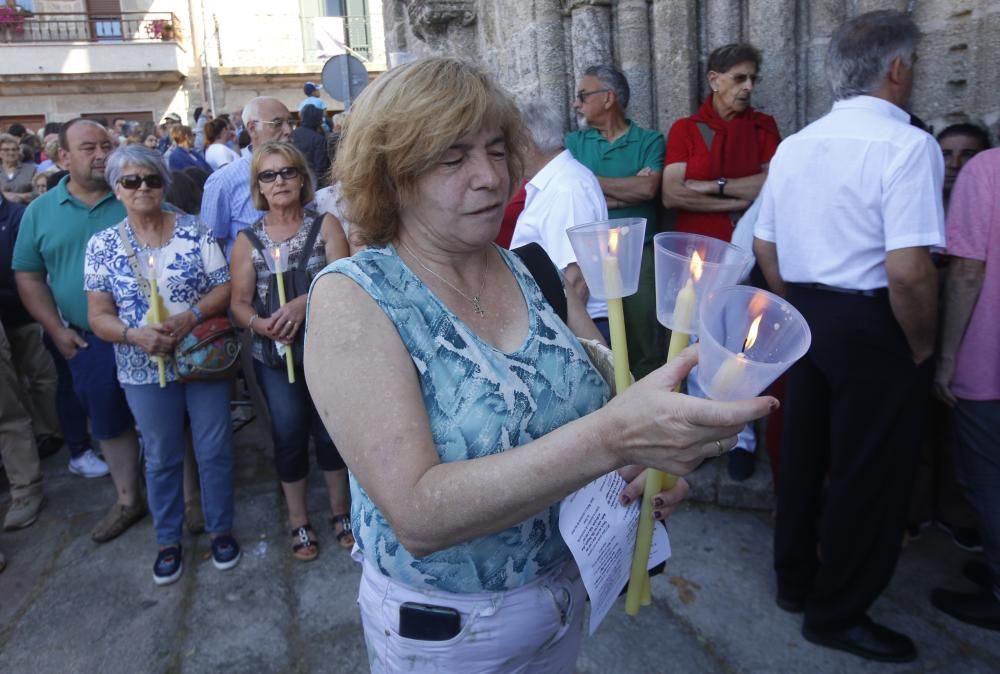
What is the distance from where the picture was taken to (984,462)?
2584 mm

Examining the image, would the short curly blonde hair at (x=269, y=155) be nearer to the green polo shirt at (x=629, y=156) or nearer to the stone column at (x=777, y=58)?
the green polo shirt at (x=629, y=156)

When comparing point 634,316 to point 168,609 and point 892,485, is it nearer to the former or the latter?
point 892,485

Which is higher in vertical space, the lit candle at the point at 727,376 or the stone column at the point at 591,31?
the stone column at the point at 591,31

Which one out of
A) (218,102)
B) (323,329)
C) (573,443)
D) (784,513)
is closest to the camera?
(573,443)

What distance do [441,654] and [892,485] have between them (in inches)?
70.7

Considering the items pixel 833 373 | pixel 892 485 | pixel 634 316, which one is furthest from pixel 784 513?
pixel 634 316

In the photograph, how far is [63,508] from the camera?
4.19m

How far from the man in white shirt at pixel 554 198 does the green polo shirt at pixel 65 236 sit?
6.95 ft

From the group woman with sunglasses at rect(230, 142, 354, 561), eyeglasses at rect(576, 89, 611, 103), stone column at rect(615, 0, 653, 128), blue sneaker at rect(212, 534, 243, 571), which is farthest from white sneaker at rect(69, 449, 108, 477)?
stone column at rect(615, 0, 653, 128)

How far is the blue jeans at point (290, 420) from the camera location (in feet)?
11.2

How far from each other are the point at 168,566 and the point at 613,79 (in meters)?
3.23

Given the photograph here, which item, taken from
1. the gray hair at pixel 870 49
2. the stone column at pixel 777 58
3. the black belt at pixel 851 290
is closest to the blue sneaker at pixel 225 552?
the black belt at pixel 851 290

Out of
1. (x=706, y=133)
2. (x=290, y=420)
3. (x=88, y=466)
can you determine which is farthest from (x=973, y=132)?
(x=88, y=466)

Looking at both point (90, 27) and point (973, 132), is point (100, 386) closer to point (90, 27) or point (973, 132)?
point (973, 132)
